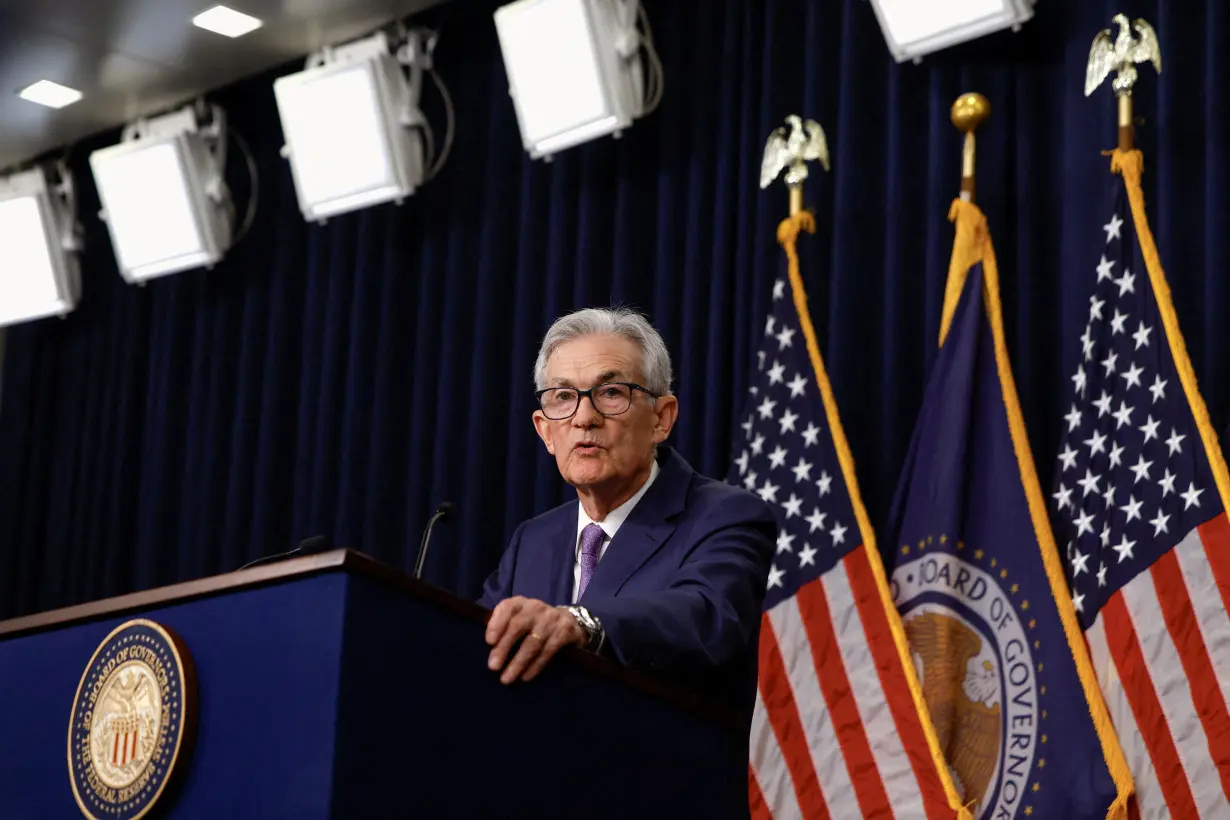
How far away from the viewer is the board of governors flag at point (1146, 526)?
362 centimetres

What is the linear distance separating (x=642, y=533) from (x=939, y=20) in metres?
2.51

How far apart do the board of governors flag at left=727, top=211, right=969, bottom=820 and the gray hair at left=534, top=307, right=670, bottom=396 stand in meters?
1.64

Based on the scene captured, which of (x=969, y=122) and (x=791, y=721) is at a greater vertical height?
(x=969, y=122)

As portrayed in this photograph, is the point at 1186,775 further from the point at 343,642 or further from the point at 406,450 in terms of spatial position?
the point at 406,450

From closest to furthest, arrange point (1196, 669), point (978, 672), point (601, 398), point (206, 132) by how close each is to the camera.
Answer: point (601, 398)
point (1196, 669)
point (978, 672)
point (206, 132)

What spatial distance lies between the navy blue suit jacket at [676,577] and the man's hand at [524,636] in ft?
0.54

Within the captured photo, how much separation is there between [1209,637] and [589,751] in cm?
207

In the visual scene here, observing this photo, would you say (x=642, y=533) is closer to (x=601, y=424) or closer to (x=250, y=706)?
(x=601, y=424)

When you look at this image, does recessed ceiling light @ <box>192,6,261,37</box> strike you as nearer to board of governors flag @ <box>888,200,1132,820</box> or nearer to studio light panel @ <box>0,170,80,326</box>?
studio light panel @ <box>0,170,80,326</box>

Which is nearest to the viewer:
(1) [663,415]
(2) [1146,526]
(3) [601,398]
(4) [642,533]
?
(4) [642,533]

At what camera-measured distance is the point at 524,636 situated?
6.45 feet

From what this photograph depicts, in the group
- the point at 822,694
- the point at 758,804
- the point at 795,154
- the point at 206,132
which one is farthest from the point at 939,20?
the point at 206,132

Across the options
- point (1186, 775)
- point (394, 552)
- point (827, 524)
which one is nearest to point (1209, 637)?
point (1186, 775)

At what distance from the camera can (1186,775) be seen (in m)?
3.61
